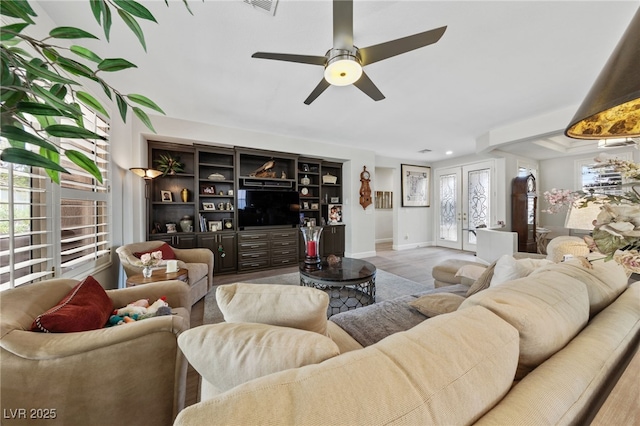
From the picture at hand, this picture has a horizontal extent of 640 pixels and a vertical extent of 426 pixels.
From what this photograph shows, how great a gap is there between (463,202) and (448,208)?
468 millimetres

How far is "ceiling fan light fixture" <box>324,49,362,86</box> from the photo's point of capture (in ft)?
5.14

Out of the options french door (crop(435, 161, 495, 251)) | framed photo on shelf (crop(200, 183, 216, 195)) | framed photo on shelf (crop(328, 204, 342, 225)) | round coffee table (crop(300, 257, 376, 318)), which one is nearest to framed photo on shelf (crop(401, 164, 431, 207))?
french door (crop(435, 161, 495, 251))

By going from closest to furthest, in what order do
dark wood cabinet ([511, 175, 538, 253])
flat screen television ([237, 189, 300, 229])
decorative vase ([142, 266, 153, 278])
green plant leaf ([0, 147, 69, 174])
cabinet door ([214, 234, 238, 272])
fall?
1. green plant leaf ([0, 147, 69, 174])
2. decorative vase ([142, 266, 153, 278])
3. cabinet door ([214, 234, 238, 272])
4. flat screen television ([237, 189, 300, 229])
5. dark wood cabinet ([511, 175, 538, 253])

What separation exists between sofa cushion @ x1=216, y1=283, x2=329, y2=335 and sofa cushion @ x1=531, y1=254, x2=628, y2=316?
1122 mm

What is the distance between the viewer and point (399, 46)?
152 centimetres

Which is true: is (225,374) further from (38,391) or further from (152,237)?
(152,237)

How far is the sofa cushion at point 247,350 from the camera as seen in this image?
0.64m

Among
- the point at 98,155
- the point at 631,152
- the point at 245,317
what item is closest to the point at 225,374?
the point at 245,317

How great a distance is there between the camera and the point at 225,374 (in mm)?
689

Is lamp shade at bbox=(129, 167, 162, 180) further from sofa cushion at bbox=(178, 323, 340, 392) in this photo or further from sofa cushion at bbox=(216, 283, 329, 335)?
sofa cushion at bbox=(178, 323, 340, 392)

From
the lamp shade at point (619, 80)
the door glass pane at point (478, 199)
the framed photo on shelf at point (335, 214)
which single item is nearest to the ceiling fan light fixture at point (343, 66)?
the lamp shade at point (619, 80)

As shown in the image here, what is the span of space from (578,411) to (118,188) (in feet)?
13.4

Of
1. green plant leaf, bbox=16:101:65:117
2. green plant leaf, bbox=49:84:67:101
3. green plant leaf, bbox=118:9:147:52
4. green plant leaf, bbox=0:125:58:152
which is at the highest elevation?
green plant leaf, bbox=118:9:147:52

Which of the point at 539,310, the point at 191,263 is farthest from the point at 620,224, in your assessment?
the point at 191,263
